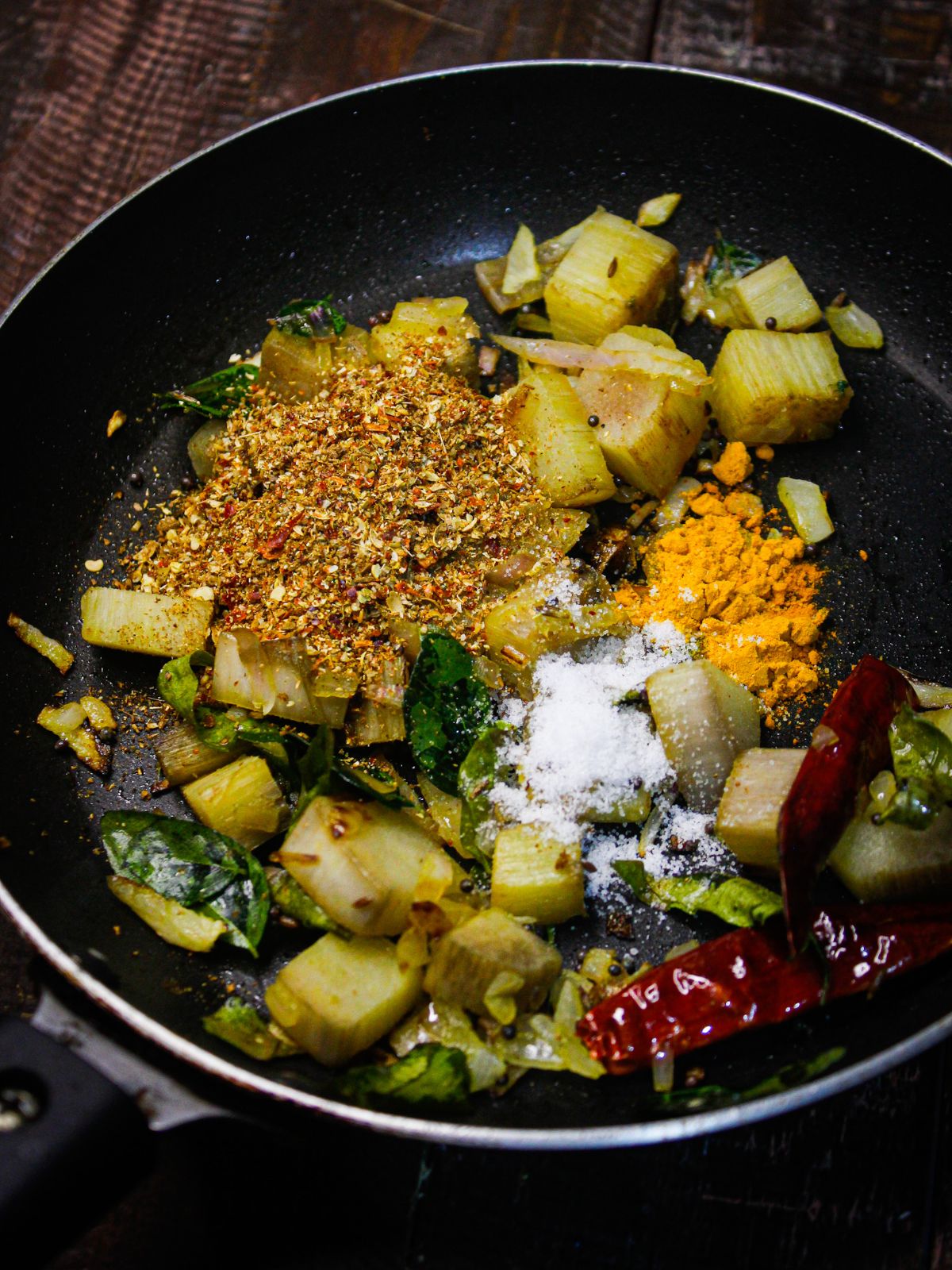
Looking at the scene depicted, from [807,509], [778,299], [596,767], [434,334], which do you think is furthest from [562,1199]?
[778,299]

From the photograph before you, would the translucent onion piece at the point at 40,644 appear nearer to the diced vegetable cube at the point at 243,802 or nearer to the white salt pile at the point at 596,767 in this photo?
the diced vegetable cube at the point at 243,802

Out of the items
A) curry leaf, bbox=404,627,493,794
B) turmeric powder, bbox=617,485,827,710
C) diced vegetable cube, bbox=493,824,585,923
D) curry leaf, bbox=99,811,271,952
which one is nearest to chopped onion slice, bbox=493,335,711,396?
turmeric powder, bbox=617,485,827,710

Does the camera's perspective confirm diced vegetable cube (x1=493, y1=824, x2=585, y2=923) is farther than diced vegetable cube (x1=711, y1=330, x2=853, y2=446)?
No

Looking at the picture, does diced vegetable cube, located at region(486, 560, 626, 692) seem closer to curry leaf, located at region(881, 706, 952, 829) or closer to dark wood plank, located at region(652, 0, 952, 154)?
curry leaf, located at region(881, 706, 952, 829)

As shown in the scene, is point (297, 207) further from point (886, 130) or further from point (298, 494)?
point (886, 130)

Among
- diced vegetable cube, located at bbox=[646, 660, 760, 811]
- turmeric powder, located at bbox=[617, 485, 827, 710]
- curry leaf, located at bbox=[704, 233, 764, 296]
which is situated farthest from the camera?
curry leaf, located at bbox=[704, 233, 764, 296]

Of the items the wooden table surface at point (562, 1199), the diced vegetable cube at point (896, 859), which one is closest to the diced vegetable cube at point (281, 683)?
the wooden table surface at point (562, 1199)

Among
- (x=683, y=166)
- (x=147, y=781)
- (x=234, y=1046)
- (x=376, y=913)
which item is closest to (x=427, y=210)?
(x=683, y=166)
